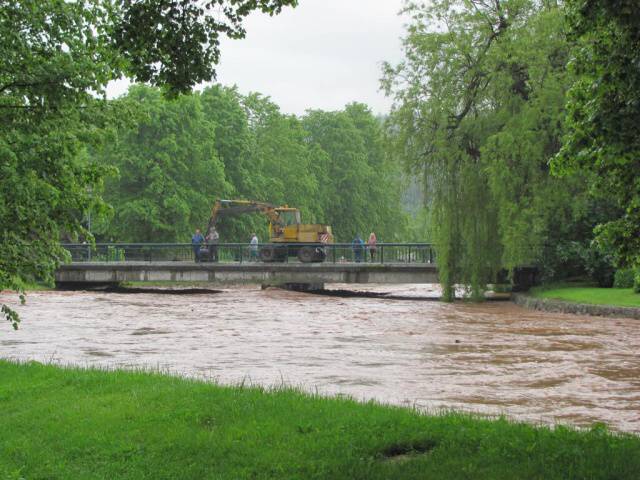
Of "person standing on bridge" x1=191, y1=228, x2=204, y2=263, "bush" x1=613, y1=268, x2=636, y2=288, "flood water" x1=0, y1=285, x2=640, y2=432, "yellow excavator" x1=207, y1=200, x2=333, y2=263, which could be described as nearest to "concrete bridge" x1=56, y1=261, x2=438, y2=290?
"person standing on bridge" x1=191, y1=228, x2=204, y2=263

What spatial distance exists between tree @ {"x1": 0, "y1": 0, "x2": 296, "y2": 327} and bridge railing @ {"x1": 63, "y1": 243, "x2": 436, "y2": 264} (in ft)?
119

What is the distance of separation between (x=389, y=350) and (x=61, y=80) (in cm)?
1244

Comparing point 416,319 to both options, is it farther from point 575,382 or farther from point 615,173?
point 615,173

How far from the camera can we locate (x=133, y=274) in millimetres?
52312

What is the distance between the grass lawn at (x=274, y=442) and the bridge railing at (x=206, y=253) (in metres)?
38.7

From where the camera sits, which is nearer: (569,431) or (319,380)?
(569,431)

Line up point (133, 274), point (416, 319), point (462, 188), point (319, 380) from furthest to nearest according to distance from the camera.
A: 1. point (133, 274)
2. point (462, 188)
3. point (416, 319)
4. point (319, 380)

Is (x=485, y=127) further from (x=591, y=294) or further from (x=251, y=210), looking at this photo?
(x=251, y=210)

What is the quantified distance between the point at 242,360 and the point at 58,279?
123ft

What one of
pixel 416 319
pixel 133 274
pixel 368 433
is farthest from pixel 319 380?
pixel 133 274

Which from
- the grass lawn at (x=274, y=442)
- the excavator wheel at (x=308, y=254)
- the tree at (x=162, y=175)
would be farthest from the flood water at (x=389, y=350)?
the tree at (x=162, y=175)

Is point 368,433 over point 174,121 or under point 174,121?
under

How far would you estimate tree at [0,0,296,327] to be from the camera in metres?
9.80

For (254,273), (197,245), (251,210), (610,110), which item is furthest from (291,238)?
(610,110)
